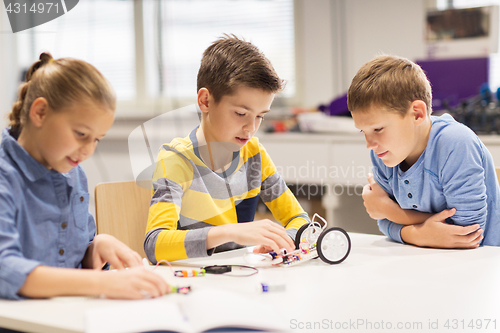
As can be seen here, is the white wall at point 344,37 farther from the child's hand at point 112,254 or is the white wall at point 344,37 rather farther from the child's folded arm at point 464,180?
the child's hand at point 112,254

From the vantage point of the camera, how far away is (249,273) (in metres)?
0.76

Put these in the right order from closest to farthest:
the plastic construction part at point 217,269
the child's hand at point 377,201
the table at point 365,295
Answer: the table at point 365,295 → the plastic construction part at point 217,269 → the child's hand at point 377,201

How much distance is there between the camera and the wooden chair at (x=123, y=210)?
1080 mm

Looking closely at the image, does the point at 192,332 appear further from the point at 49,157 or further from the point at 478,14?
the point at 478,14

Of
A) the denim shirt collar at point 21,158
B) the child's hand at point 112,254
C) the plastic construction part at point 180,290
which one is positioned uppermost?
the denim shirt collar at point 21,158

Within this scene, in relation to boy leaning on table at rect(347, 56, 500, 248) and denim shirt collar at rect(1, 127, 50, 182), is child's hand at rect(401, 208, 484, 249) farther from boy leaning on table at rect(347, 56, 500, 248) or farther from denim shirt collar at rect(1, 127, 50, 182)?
denim shirt collar at rect(1, 127, 50, 182)

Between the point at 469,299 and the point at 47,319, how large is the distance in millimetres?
561

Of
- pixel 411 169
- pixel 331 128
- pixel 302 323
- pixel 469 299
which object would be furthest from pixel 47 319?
pixel 331 128

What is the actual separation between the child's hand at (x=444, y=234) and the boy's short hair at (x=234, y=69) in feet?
1.41

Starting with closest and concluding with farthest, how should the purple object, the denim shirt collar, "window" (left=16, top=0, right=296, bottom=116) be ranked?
the denim shirt collar
the purple object
"window" (left=16, top=0, right=296, bottom=116)

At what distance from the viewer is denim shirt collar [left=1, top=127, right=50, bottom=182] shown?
656mm

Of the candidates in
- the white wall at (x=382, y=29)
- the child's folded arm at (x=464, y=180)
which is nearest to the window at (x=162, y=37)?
the white wall at (x=382, y=29)

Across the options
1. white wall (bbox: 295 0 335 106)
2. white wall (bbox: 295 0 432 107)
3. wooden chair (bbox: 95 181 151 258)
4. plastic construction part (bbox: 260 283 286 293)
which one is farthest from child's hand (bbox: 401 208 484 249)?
white wall (bbox: 295 0 335 106)

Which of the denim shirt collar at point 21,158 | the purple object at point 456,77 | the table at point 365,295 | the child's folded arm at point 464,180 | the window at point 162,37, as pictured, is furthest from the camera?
the window at point 162,37
